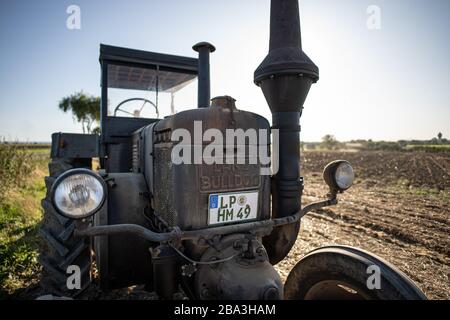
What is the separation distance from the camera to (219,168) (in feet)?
5.92

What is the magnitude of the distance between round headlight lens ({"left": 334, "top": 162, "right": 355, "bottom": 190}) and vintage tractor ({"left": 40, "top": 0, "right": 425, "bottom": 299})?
0.01 metres

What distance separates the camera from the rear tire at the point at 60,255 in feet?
7.70

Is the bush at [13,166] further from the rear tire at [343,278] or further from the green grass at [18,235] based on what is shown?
the rear tire at [343,278]

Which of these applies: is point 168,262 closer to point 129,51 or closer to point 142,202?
point 142,202

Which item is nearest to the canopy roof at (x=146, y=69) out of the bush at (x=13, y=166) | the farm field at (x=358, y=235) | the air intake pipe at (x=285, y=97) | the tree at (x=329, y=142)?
the air intake pipe at (x=285, y=97)

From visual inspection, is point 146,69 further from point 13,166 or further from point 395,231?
point 13,166

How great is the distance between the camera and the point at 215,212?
180 centimetres

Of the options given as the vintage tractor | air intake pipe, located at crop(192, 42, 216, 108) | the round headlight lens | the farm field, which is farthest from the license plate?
the farm field

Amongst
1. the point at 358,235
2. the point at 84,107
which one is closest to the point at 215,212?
the point at 358,235

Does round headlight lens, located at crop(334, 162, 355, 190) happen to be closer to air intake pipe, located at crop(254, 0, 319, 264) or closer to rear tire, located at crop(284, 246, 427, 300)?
air intake pipe, located at crop(254, 0, 319, 264)

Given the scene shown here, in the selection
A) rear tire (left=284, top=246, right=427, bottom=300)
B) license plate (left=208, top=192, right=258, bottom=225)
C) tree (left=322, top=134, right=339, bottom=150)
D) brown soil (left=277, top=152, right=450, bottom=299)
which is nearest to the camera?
rear tire (left=284, top=246, right=427, bottom=300)

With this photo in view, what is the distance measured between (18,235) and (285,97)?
188 inches

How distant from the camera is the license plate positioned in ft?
5.87

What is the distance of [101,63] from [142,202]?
2020 millimetres
